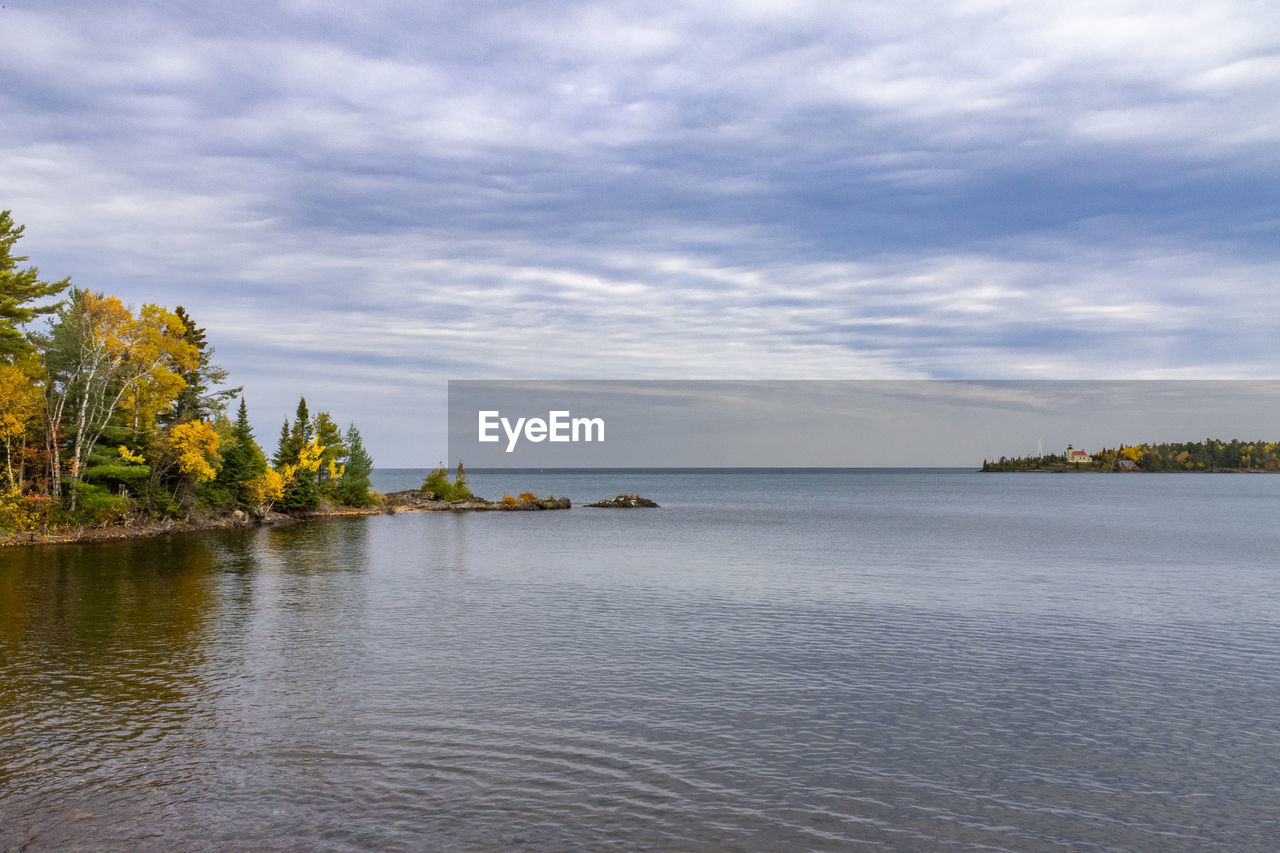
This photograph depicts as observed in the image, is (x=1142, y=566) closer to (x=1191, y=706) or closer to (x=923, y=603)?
(x=923, y=603)

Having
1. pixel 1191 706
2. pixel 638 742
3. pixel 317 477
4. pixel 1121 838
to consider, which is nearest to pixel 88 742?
pixel 638 742

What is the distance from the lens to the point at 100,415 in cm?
7400

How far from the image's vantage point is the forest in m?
64.2

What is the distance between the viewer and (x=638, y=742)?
65.1 ft

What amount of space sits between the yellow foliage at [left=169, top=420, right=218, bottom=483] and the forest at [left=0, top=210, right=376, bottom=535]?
0.41 ft

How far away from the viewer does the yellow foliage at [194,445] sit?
254ft

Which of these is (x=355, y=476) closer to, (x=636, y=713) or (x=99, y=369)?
(x=99, y=369)

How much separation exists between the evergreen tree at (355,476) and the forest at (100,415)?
33.7 meters

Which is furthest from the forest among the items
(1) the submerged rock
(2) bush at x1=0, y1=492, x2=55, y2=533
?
(1) the submerged rock

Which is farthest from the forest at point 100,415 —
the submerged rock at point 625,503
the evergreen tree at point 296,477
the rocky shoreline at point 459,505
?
the submerged rock at point 625,503

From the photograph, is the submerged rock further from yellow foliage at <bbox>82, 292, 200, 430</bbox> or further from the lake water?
the lake water

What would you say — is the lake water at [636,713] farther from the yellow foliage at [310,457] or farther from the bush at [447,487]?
the bush at [447,487]

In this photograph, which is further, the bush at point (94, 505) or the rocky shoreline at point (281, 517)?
the bush at point (94, 505)

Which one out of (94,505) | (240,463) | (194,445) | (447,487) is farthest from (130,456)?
(447,487)
